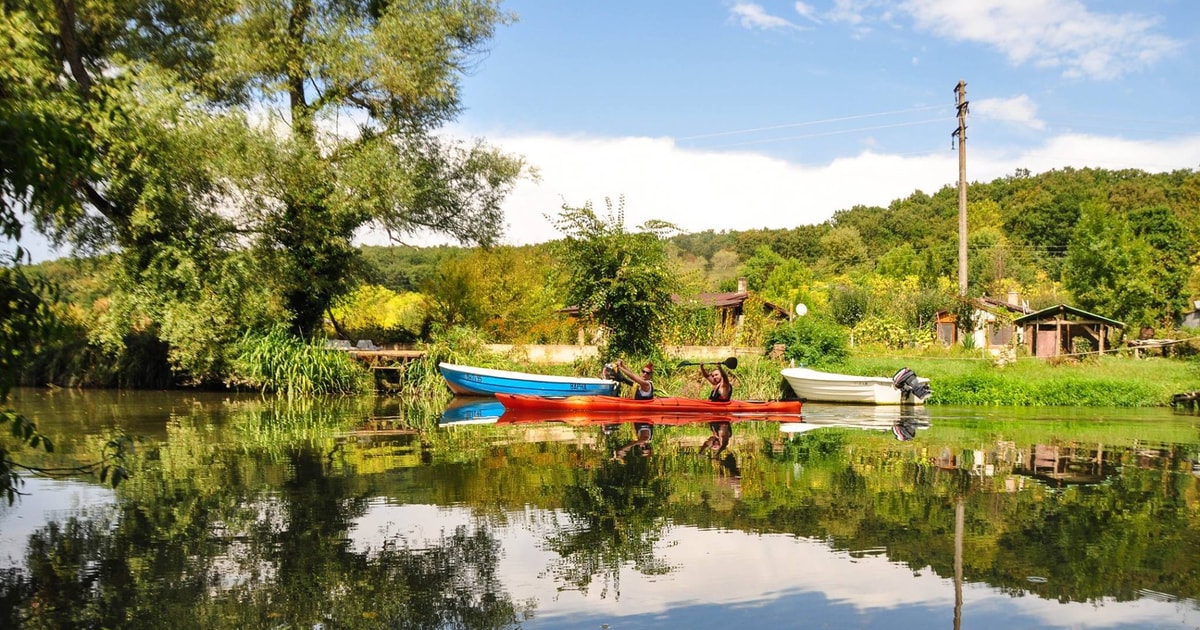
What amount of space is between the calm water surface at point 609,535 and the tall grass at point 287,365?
1069 centimetres

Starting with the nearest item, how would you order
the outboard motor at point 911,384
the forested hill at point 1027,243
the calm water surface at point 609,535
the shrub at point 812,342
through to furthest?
the calm water surface at point 609,535 < the outboard motor at point 911,384 < the shrub at point 812,342 < the forested hill at point 1027,243

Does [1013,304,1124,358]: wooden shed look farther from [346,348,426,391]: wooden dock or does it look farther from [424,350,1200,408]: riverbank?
[346,348,426,391]: wooden dock

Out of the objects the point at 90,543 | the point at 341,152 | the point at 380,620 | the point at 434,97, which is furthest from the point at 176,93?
the point at 380,620

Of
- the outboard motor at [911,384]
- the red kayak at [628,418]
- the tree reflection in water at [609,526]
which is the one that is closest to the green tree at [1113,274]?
the outboard motor at [911,384]

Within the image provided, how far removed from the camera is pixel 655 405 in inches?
742

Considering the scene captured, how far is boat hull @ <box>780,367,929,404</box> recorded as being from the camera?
72.7ft

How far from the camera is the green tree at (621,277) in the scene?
23.1 metres

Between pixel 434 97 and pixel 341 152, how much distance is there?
313 centimetres

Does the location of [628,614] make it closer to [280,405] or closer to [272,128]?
[280,405]

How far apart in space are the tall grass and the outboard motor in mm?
15388

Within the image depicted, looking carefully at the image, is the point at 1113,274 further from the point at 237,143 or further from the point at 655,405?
the point at 237,143

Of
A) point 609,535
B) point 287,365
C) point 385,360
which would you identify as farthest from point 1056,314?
point 609,535

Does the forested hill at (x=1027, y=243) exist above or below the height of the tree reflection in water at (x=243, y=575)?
above

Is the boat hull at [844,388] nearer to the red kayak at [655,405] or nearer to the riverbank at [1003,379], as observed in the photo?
the riverbank at [1003,379]
